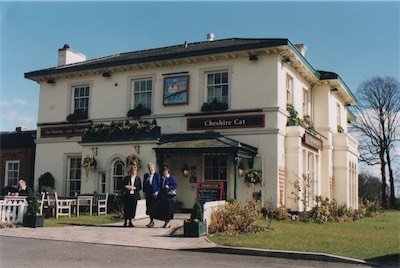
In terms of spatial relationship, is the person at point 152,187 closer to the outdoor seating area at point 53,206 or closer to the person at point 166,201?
the person at point 166,201

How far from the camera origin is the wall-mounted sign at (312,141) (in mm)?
19842

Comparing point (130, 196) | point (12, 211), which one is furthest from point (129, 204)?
point (12, 211)

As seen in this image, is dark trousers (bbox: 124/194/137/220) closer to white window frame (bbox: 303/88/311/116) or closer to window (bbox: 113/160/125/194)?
window (bbox: 113/160/125/194)

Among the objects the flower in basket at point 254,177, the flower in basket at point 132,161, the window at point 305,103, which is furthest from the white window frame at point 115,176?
the window at point 305,103

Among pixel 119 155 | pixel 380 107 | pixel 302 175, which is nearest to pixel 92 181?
pixel 119 155

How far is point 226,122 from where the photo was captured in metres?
19.3

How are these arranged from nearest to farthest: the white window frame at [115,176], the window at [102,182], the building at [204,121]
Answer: the building at [204,121] → the white window frame at [115,176] → the window at [102,182]

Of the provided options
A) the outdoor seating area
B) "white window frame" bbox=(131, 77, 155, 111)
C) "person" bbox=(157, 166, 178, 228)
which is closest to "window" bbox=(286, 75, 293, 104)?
"white window frame" bbox=(131, 77, 155, 111)

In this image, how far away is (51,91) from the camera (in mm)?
24172

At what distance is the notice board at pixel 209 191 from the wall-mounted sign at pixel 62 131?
28.4 ft

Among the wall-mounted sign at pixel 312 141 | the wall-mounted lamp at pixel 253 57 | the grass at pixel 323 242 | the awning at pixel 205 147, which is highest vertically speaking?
the wall-mounted lamp at pixel 253 57

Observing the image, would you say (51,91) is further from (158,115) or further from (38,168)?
(158,115)

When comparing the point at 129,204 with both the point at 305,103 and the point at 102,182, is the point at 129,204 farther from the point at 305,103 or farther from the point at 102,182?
the point at 305,103

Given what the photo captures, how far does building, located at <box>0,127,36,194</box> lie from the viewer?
82.5 feet
